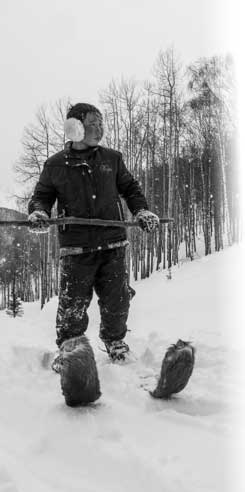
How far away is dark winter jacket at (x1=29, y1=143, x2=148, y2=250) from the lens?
9.50 ft

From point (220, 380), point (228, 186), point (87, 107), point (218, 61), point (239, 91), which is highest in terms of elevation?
point (218, 61)

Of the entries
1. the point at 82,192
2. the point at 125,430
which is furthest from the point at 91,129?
the point at 125,430

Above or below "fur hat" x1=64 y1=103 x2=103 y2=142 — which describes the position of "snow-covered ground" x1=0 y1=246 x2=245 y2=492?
below

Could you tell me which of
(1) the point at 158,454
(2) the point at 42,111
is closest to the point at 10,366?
(1) the point at 158,454

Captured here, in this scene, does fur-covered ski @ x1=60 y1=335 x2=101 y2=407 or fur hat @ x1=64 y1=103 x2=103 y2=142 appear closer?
fur-covered ski @ x1=60 y1=335 x2=101 y2=407

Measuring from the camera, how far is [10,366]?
2.67m

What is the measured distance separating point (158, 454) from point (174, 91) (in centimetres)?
1887

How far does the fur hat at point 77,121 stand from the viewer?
112 inches

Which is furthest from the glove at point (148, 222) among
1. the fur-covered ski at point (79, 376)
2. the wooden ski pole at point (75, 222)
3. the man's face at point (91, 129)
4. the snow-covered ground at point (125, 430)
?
the fur-covered ski at point (79, 376)

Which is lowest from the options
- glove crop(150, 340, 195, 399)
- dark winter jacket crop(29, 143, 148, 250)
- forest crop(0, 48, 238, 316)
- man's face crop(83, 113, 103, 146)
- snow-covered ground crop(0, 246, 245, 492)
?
snow-covered ground crop(0, 246, 245, 492)

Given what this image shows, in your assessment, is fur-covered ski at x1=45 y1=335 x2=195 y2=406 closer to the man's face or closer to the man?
the man

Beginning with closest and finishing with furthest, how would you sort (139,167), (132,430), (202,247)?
(132,430) → (139,167) → (202,247)

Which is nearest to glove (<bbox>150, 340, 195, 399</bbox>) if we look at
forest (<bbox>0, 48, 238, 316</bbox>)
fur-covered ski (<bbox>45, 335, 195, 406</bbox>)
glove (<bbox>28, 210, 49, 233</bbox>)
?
fur-covered ski (<bbox>45, 335, 195, 406</bbox>)

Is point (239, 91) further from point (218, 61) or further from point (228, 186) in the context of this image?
point (228, 186)
